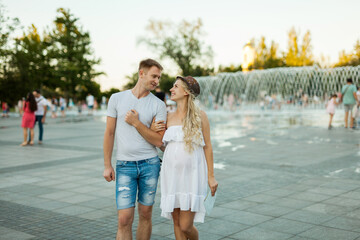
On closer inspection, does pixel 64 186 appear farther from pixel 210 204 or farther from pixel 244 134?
pixel 244 134

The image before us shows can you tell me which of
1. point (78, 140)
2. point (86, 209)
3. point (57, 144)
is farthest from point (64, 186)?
point (78, 140)

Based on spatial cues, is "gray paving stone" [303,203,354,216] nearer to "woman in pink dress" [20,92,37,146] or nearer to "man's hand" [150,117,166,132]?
"man's hand" [150,117,166,132]

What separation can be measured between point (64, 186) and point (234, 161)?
3.58m

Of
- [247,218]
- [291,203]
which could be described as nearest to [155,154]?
[247,218]

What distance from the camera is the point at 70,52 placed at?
2090 inches

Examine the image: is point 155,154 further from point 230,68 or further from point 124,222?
point 230,68

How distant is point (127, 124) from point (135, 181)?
46 cm

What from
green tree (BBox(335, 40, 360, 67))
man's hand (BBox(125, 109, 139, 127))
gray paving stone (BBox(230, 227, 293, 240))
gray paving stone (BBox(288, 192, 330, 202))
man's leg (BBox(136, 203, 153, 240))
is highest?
green tree (BBox(335, 40, 360, 67))

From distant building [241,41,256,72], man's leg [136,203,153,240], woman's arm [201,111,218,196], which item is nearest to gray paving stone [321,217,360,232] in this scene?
woman's arm [201,111,218,196]

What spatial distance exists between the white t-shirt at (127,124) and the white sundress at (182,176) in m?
0.18

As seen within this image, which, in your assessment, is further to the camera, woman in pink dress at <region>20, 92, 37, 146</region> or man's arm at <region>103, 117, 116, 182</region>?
woman in pink dress at <region>20, 92, 37, 146</region>

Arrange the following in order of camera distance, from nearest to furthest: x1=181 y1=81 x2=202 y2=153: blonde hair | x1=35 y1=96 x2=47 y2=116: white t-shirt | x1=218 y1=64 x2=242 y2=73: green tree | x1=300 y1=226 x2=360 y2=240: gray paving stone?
x1=181 y1=81 x2=202 y2=153: blonde hair → x1=300 y1=226 x2=360 y2=240: gray paving stone → x1=35 y1=96 x2=47 y2=116: white t-shirt → x1=218 y1=64 x2=242 y2=73: green tree

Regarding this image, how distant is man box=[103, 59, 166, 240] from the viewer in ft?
10.3

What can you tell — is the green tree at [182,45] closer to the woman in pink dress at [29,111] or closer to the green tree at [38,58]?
the green tree at [38,58]
